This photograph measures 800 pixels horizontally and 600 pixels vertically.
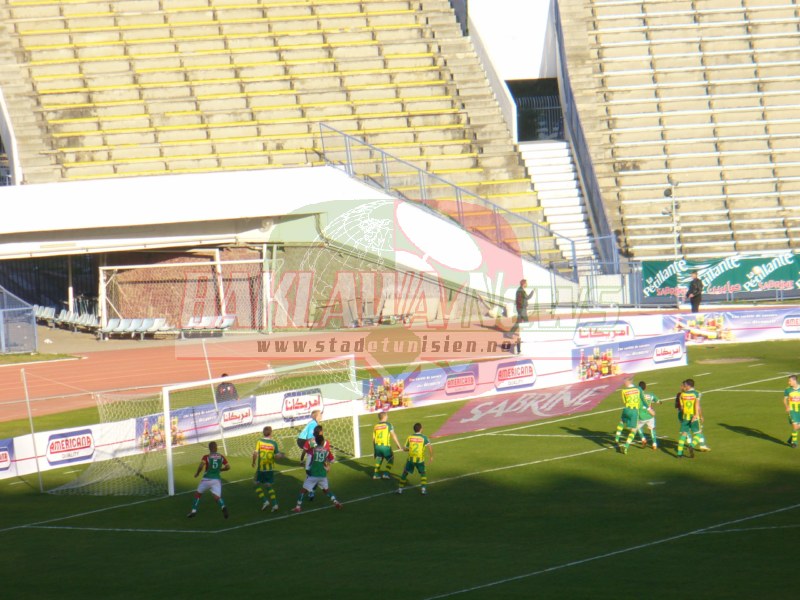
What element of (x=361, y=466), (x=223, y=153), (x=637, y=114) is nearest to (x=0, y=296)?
(x=223, y=153)

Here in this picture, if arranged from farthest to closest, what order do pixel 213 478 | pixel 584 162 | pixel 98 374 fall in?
1. pixel 584 162
2. pixel 98 374
3. pixel 213 478

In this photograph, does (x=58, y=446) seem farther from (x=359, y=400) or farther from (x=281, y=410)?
(x=359, y=400)

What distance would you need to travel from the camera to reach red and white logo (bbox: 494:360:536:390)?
98.0 feet

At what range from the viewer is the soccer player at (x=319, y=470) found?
1895cm

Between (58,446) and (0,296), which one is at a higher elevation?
(0,296)

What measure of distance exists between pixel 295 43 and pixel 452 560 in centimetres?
3985

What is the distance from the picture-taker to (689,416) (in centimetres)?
2123

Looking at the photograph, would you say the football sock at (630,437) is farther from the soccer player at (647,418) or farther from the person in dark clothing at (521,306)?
the person in dark clothing at (521,306)

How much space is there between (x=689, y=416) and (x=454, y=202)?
21648 mm

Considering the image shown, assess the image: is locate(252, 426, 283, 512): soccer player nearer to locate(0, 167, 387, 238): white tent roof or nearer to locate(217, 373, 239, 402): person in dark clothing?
locate(217, 373, 239, 402): person in dark clothing

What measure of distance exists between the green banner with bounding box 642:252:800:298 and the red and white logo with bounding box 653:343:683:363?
10.1 m

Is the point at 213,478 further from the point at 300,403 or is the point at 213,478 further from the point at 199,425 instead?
the point at 300,403

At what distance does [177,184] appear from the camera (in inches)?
1586

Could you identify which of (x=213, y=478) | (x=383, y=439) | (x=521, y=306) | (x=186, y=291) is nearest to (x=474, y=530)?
(x=383, y=439)
